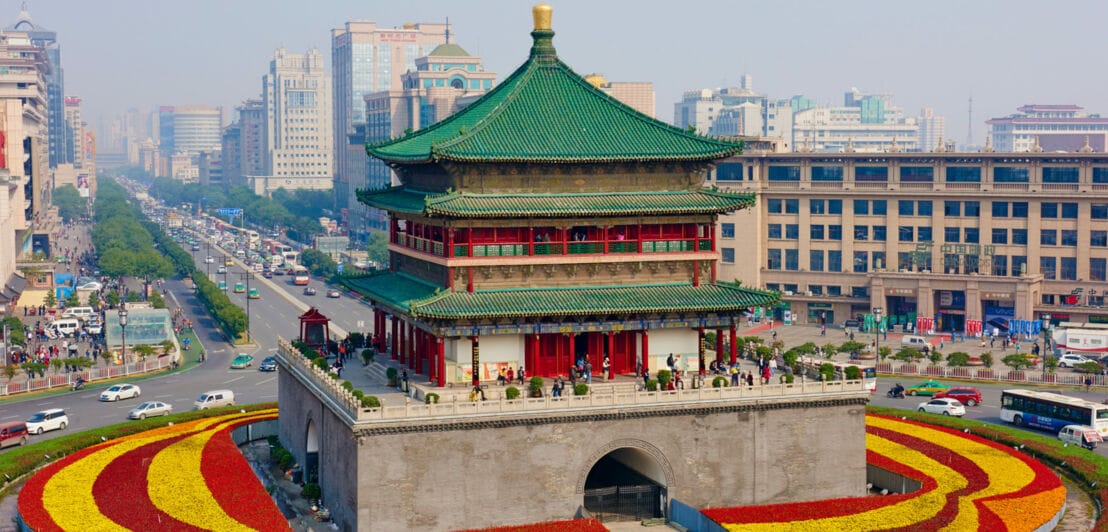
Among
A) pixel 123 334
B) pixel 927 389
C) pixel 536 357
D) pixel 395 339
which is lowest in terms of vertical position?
pixel 927 389

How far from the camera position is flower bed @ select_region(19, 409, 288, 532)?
188 feet

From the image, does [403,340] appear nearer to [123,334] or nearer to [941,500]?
[941,500]

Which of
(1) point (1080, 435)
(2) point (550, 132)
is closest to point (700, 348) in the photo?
(2) point (550, 132)

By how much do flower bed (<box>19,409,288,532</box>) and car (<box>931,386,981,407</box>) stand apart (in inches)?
1840

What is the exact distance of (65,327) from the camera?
12725 centimetres

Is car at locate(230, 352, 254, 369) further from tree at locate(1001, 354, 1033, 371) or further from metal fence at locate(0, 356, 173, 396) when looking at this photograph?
tree at locate(1001, 354, 1033, 371)

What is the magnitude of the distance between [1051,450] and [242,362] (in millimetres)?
63295

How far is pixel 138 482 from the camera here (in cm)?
6356

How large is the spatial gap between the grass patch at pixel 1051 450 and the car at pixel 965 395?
26.0ft

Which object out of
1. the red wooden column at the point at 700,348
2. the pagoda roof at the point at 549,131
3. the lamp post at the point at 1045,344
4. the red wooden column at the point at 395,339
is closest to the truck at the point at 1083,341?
the lamp post at the point at 1045,344

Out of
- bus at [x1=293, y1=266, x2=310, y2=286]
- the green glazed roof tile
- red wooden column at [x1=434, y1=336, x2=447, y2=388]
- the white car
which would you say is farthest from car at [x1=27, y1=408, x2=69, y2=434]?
bus at [x1=293, y1=266, x2=310, y2=286]

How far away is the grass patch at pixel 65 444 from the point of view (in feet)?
230

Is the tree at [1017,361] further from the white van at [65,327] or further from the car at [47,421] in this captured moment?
the white van at [65,327]

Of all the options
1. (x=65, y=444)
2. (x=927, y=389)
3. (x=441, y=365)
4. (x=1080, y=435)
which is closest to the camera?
(x=441, y=365)
